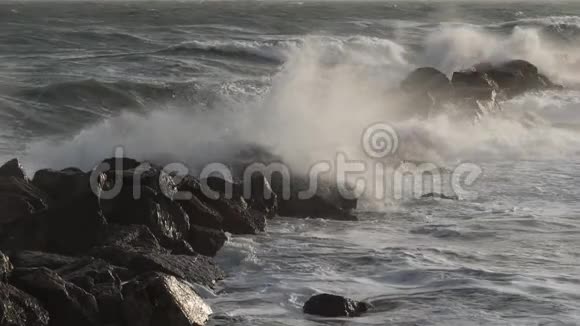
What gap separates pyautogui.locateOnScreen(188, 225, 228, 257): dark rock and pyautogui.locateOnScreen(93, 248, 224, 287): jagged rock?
2.06 feet


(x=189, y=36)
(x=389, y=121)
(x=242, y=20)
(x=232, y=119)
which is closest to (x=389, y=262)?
(x=232, y=119)

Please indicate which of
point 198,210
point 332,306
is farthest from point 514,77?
point 332,306

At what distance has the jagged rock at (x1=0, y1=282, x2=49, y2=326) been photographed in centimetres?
605

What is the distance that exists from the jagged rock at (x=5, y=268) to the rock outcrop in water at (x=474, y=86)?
479 inches

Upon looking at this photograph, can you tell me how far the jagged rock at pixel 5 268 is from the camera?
6375 mm

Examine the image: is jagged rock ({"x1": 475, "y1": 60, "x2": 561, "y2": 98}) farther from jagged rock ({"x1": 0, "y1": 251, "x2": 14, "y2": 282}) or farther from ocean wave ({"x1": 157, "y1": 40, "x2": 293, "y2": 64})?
jagged rock ({"x1": 0, "y1": 251, "x2": 14, "y2": 282})

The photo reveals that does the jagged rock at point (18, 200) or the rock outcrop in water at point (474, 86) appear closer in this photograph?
the jagged rock at point (18, 200)

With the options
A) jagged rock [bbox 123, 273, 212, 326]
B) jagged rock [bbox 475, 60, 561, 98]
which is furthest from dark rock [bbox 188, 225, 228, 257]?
jagged rock [bbox 475, 60, 561, 98]

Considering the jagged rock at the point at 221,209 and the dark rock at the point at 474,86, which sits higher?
the dark rock at the point at 474,86

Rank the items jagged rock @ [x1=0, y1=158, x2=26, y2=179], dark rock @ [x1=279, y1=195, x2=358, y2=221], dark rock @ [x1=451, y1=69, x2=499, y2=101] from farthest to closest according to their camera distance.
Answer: dark rock @ [x1=451, y1=69, x2=499, y2=101], dark rock @ [x1=279, y1=195, x2=358, y2=221], jagged rock @ [x1=0, y1=158, x2=26, y2=179]

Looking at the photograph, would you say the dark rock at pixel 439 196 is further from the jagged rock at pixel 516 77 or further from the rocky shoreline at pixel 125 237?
the jagged rock at pixel 516 77

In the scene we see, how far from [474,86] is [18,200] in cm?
1347

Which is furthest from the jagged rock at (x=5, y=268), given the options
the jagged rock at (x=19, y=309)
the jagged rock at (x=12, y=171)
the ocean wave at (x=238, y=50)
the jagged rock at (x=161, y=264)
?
the ocean wave at (x=238, y=50)

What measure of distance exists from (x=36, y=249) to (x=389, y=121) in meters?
8.90
